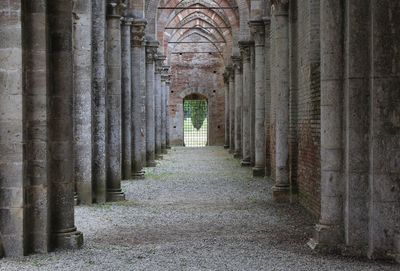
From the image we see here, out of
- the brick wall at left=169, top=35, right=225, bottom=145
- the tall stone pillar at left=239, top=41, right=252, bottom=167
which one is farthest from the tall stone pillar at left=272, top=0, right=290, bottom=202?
the brick wall at left=169, top=35, right=225, bottom=145

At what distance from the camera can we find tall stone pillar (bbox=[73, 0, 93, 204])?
38.7 ft

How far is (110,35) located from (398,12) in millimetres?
7796

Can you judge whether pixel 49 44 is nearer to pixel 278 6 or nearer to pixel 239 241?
pixel 239 241

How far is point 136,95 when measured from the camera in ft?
62.0

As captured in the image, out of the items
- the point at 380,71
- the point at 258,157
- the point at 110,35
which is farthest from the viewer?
the point at 258,157

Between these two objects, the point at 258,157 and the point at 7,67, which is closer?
the point at 7,67

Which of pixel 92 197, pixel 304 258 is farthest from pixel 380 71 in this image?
pixel 92 197

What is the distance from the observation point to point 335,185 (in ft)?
24.8

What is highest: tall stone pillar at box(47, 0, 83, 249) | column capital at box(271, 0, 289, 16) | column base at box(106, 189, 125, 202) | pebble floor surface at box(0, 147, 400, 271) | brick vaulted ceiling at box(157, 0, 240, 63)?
brick vaulted ceiling at box(157, 0, 240, 63)

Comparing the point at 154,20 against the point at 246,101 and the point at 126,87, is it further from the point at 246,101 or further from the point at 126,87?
the point at 126,87

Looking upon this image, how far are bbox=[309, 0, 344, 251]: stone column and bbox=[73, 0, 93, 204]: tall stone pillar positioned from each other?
553cm

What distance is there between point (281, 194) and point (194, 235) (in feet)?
14.0

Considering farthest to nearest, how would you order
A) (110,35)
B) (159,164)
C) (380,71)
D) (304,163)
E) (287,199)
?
(159,164), (110,35), (287,199), (304,163), (380,71)

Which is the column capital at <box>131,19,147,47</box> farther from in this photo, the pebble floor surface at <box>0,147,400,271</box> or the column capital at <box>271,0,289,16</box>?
the column capital at <box>271,0,289,16</box>
